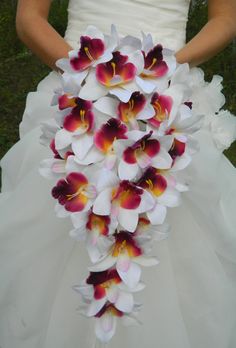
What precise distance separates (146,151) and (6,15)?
4049mm

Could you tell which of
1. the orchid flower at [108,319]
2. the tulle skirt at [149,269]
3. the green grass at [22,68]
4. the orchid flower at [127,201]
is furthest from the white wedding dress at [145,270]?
the green grass at [22,68]

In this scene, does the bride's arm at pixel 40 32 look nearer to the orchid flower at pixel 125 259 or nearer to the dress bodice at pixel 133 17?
the dress bodice at pixel 133 17

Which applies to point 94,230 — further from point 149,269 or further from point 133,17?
point 133,17

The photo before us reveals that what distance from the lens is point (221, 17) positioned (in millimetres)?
1854

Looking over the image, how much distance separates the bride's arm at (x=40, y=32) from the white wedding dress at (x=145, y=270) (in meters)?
0.13

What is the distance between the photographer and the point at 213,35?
182 cm

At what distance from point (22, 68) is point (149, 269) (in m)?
3.23

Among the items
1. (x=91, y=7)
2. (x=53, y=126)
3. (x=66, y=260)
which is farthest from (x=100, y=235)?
(x=91, y=7)

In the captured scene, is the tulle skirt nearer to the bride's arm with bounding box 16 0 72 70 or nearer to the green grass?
the bride's arm with bounding box 16 0 72 70

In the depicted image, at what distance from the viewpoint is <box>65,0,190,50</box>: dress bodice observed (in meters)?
1.88

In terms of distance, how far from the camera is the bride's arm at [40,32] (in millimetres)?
1748

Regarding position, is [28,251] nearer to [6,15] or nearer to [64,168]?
[64,168]

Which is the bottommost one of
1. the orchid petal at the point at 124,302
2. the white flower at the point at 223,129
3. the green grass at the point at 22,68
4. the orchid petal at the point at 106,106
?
the green grass at the point at 22,68

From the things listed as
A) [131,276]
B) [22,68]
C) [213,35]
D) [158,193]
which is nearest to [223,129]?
[213,35]
